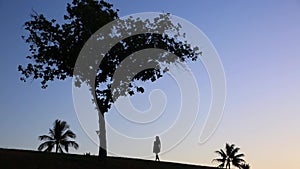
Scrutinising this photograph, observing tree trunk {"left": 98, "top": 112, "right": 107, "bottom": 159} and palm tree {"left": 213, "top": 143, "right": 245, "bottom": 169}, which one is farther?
palm tree {"left": 213, "top": 143, "right": 245, "bottom": 169}

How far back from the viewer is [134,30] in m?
26.9

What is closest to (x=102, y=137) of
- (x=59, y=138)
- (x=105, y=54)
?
(x=105, y=54)

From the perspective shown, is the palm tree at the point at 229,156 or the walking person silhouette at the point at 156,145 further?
the palm tree at the point at 229,156

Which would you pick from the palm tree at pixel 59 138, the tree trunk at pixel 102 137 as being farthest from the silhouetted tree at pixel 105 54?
the palm tree at pixel 59 138

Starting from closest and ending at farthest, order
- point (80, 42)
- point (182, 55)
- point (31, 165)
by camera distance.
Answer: point (31, 165)
point (80, 42)
point (182, 55)

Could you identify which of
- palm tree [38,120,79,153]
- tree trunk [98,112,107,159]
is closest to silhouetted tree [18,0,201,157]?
tree trunk [98,112,107,159]

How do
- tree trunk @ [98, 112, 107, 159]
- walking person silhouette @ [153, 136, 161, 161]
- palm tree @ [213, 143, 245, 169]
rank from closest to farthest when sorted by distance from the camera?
1. tree trunk @ [98, 112, 107, 159]
2. walking person silhouette @ [153, 136, 161, 161]
3. palm tree @ [213, 143, 245, 169]

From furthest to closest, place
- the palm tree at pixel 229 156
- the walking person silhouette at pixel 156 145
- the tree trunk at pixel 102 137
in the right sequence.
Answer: the palm tree at pixel 229 156
the walking person silhouette at pixel 156 145
the tree trunk at pixel 102 137

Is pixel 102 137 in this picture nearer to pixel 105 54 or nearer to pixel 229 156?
pixel 105 54

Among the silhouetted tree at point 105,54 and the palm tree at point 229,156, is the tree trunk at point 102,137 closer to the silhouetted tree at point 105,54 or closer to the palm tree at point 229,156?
the silhouetted tree at point 105,54

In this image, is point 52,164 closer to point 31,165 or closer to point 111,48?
point 31,165

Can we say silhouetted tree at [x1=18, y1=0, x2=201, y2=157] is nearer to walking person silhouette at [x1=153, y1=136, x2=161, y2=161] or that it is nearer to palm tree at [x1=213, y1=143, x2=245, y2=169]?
walking person silhouette at [x1=153, y1=136, x2=161, y2=161]

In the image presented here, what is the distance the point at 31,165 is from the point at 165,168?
1045cm

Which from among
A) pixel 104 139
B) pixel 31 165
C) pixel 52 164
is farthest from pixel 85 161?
pixel 31 165
